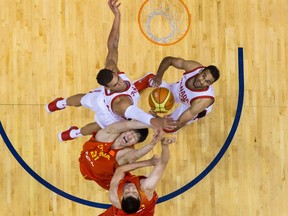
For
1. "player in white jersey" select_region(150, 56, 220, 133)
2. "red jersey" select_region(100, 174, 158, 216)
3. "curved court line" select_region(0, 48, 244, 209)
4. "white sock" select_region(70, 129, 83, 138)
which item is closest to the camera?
"red jersey" select_region(100, 174, 158, 216)

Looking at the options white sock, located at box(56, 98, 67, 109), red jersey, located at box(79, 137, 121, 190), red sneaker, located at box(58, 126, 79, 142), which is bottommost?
red jersey, located at box(79, 137, 121, 190)

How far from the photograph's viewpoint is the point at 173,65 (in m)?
5.02

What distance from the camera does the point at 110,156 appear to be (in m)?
4.64

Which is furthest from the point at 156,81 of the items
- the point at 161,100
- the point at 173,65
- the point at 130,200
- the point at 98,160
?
the point at 130,200

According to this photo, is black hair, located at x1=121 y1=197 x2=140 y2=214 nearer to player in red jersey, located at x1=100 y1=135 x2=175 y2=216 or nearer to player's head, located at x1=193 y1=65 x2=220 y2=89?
player in red jersey, located at x1=100 y1=135 x2=175 y2=216

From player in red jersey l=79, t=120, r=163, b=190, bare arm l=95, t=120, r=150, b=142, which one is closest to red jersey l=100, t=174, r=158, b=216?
player in red jersey l=79, t=120, r=163, b=190

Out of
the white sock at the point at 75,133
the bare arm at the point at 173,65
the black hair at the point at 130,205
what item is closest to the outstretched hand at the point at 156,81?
the bare arm at the point at 173,65

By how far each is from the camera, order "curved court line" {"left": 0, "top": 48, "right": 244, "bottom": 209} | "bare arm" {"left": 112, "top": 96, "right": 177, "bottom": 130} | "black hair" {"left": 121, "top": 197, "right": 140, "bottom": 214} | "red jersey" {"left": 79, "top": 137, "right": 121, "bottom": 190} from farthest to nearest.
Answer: "curved court line" {"left": 0, "top": 48, "right": 244, "bottom": 209}
"red jersey" {"left": 79, "top": 137, "right": 121, "bottom": 190}
"bare arm" {"left": 112, "top": 96, "right": 177, "bottom": 130}
"black hair" {"left": 121, "top": 197, "right": 140, "bottom": 214}

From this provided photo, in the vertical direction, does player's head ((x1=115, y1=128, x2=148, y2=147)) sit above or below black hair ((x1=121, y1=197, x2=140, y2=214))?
above

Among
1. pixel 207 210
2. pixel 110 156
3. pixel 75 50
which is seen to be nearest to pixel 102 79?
pixel 110 156

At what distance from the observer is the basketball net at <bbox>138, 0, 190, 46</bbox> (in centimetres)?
575

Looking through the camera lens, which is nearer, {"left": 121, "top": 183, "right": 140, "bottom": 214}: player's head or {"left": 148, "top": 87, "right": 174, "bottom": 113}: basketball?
{"left": 121, "top": 183, "right": 140, "bottom": 214}: player's head

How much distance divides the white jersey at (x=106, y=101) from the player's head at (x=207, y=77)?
673 millimetres

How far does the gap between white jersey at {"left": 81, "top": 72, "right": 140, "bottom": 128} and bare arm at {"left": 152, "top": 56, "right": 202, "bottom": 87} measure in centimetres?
51
